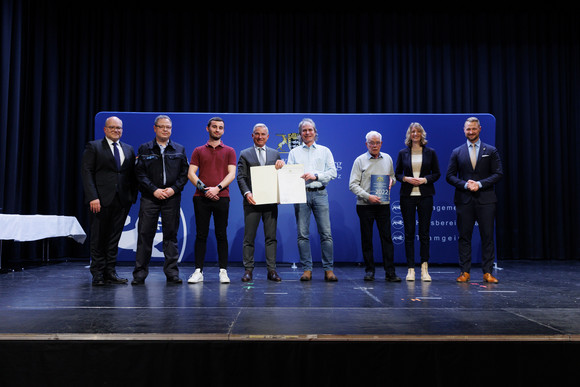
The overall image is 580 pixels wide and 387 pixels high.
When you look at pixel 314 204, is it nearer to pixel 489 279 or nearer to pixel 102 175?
pixel 489 279

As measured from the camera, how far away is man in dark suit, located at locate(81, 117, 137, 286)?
157 inches

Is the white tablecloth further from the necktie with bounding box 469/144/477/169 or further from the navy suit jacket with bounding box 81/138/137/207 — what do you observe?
the necktie with bounding box 469/144/477/169

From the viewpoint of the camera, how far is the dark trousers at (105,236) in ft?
13.2

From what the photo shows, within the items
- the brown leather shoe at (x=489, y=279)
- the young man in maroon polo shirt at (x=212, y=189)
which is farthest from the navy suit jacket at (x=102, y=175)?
the brown leather shoe at (x=489, y=279)

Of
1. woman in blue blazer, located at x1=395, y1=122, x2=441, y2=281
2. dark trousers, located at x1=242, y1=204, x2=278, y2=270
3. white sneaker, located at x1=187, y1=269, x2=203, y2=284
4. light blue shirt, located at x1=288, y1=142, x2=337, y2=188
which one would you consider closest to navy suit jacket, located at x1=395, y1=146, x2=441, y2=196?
woman in blue blazer, located at x1=395, y1=122, x2=441, y2=281

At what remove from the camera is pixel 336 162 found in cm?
603

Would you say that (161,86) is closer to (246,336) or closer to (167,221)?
(167,221)

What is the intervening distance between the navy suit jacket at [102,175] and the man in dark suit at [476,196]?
3.29 meters

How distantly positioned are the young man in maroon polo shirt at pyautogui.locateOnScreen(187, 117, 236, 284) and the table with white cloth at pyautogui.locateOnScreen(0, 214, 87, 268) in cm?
245

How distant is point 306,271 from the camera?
4.44 metres
